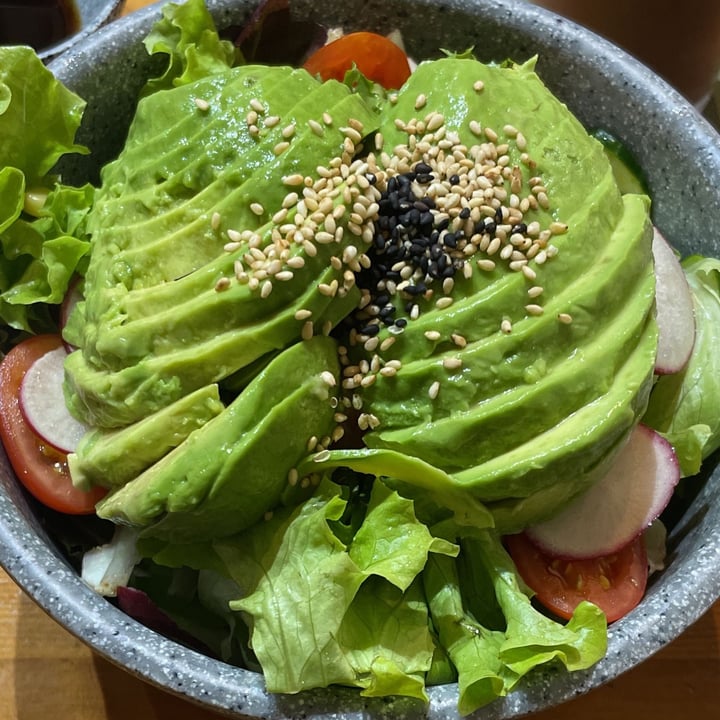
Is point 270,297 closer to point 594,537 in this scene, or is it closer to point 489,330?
point 489,330

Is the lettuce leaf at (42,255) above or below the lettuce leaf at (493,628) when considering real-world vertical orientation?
above

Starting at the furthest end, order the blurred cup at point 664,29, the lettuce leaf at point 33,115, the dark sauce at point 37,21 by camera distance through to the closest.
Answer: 1. the dark sauce at point 37,21
2. the blurred cup at point 664,29
3. the lettuce leaf at point 33,115

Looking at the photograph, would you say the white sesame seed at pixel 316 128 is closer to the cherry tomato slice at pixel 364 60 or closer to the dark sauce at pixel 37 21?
the cherry tomato slice at pixel 364 60

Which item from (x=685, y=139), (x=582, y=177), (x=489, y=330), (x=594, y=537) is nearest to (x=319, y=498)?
(x=489, y=330)

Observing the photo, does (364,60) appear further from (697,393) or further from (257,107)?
(697,393)

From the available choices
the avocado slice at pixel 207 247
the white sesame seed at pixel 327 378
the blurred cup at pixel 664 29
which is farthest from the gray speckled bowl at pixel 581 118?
the blurred cup at pixel 664 29

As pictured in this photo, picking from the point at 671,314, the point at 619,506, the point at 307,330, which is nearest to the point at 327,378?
the point at 307,330
